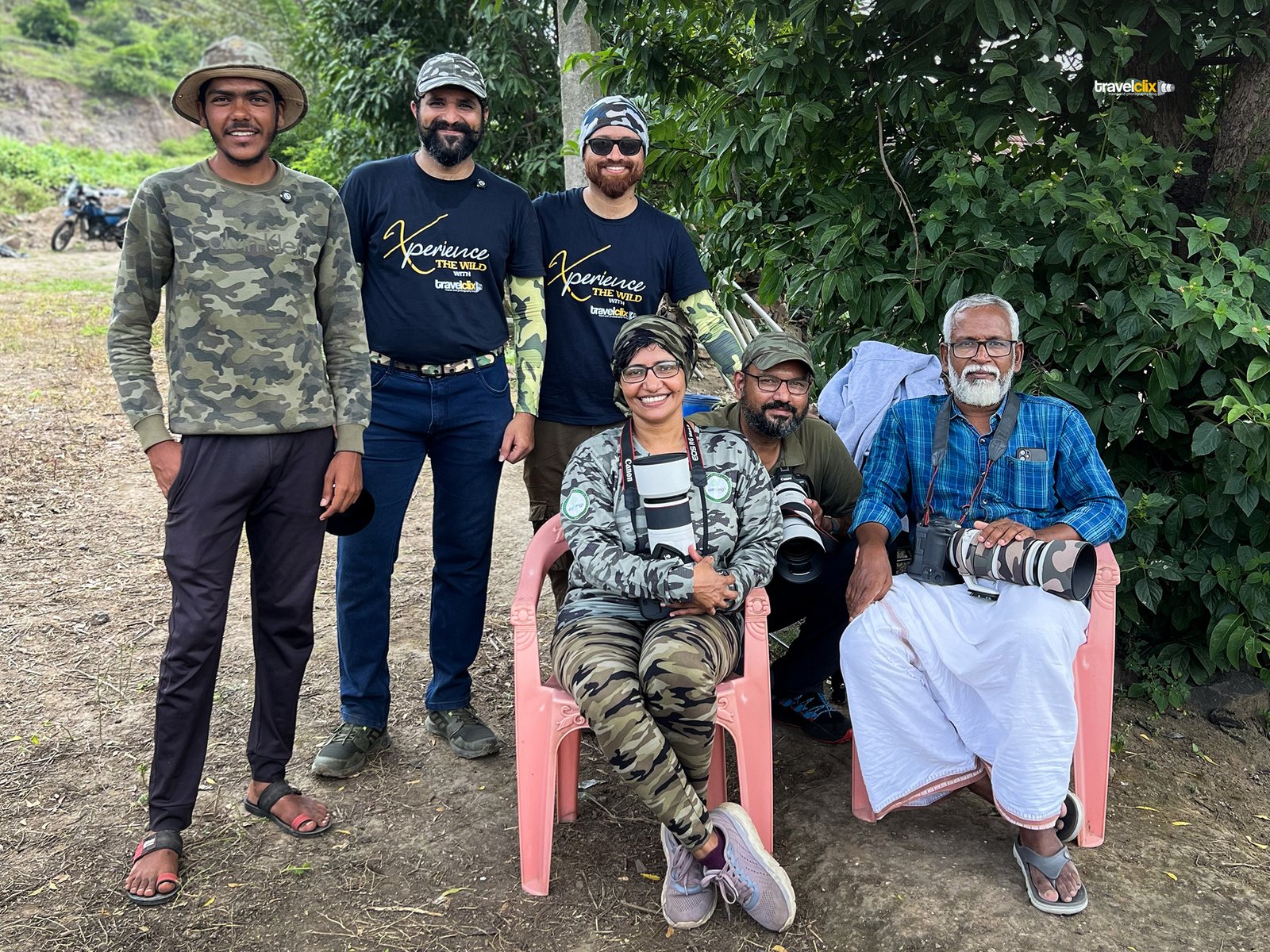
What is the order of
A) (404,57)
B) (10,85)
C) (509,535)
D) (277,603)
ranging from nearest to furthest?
(277,603) < (509,535) < (404,57) < (10,85)

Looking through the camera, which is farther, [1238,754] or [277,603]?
[1238,754]

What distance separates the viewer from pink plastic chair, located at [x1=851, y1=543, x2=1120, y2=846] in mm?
2887

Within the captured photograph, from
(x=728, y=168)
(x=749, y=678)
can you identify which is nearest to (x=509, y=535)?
(x=728, y=168)

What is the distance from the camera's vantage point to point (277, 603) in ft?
9.73

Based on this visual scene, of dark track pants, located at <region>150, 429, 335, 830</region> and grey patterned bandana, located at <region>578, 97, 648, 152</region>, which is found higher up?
grey patterned bandana, located at <region>578, 97, 648, 152</region>

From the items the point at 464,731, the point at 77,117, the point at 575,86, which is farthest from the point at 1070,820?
the point at 77,117

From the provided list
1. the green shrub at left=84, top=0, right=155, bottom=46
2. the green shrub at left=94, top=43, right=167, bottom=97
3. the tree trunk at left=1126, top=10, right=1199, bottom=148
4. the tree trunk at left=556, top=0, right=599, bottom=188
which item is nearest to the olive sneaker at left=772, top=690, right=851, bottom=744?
the tree trunk at left=1126, top=10, right=1199, bottom=148

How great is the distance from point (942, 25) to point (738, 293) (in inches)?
63.3

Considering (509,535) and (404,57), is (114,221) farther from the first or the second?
(509,535)

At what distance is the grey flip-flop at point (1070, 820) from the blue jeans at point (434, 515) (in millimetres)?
1851

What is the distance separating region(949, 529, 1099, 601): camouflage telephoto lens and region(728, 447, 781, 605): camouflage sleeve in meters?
0.56

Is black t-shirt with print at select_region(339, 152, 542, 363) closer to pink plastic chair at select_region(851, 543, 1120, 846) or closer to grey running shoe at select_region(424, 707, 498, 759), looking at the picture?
grey running shoe at select_region(424, 707, 498, 759)

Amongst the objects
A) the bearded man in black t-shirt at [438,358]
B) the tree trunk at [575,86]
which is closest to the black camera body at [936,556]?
the bearded man in black t-shirt at [438,358]

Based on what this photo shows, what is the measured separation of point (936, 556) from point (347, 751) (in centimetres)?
193
